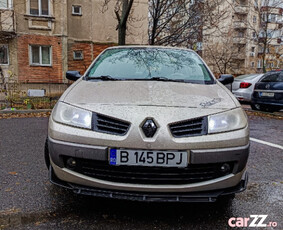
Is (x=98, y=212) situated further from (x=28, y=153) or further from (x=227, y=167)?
(x=28, y=153)

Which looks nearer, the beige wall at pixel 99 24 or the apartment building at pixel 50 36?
the apartment building at pixel 50 36

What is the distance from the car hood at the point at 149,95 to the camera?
228cm

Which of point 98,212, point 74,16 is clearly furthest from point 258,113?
point 74,16

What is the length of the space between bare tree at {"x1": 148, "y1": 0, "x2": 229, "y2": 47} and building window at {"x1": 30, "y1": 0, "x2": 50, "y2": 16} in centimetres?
685

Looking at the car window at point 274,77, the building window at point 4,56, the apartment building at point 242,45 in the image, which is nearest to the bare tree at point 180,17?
the car window at point 274,77

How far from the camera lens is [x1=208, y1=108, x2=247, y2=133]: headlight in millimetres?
2141

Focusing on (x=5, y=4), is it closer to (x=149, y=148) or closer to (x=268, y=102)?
(x=268, y=102)

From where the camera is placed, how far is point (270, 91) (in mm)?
8586

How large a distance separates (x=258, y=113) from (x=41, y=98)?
764cm

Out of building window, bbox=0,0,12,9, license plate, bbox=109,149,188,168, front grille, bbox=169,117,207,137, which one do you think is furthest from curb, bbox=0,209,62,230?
building window, bbox=0,0,12,9

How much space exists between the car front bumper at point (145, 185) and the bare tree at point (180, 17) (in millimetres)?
11820

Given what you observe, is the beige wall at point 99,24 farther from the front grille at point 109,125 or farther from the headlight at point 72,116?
the front grille at point 109,125

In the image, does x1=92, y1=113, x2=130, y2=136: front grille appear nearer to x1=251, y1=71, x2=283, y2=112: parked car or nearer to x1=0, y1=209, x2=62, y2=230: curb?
x1=0, y1=209, x2=62, y2=230: curb

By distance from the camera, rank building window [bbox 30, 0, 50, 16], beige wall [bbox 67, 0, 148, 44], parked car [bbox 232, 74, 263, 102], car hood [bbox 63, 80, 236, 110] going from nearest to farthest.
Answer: car hood [bbox 63, 80, 236, 110], parked car [bbox 232, 74, 263, 102], building window [bbox 30, 0, 50, 16], beige wall [bbox 67, 0, 148, 44]
